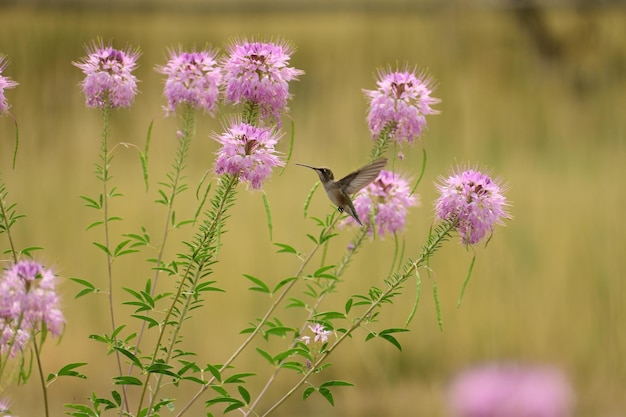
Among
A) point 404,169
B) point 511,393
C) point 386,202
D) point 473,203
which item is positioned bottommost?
point 511,393

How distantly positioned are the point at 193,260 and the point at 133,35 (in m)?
3.47

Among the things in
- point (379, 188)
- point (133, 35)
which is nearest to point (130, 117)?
point (133, 35)

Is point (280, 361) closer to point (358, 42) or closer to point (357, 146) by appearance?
point (357, 146)

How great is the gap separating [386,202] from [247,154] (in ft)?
1.65

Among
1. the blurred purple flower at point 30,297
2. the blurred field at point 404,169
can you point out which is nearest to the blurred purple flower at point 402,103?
the blurred purple flower at point 30,297

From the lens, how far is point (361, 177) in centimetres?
182

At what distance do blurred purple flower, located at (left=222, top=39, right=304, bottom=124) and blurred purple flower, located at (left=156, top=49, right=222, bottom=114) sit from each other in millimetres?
133

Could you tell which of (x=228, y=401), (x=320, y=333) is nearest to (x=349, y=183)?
(x=320, y=333)

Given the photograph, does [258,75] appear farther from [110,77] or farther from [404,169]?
[404,169]

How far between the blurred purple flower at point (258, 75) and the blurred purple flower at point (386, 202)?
37 cm

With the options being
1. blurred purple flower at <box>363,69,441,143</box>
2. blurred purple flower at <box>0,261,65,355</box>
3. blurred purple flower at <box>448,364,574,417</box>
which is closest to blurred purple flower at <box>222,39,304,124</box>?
blurred purple flower at <box>363,69,441,143</box>

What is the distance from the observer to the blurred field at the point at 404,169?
462 cm

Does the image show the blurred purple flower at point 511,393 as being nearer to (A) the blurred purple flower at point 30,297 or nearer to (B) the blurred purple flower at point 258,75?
(A) the blurred purple flower at point 30,297

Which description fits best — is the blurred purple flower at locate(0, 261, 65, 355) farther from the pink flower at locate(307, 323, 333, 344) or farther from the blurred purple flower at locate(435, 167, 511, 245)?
the blurred purple flower at locate(435, 167, 511, 245)
